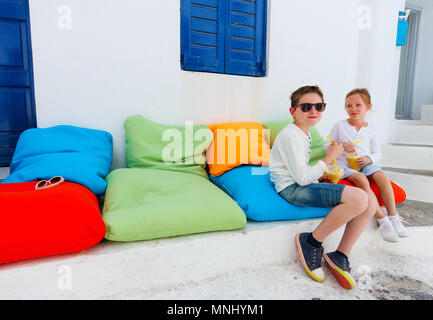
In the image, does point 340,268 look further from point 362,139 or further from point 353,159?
point 362,139

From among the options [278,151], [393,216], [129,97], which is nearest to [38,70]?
[129,97]

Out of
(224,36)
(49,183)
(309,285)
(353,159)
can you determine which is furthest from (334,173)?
(224,36)

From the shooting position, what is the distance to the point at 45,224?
127cm

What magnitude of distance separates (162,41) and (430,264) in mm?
2610

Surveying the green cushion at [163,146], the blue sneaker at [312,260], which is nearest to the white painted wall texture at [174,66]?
the green cushion at [163,146]

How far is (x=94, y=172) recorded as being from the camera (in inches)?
72.0

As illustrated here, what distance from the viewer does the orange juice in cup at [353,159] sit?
205 centimetres

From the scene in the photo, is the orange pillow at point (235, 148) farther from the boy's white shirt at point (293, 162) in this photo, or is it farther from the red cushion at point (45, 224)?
the red cushion at point (45, 224)

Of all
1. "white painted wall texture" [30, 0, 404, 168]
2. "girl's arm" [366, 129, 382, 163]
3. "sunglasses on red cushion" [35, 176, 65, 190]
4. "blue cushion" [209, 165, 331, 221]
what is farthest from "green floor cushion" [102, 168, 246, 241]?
"girl's arm" [366, 129, 382, 163]

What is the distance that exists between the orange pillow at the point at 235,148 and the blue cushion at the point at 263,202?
0.24 metres

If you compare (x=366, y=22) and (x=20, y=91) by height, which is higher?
(x=366, y=22)

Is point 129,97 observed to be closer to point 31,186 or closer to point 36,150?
point 36,150

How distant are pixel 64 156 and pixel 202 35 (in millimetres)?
1615

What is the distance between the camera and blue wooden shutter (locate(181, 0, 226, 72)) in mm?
2539
